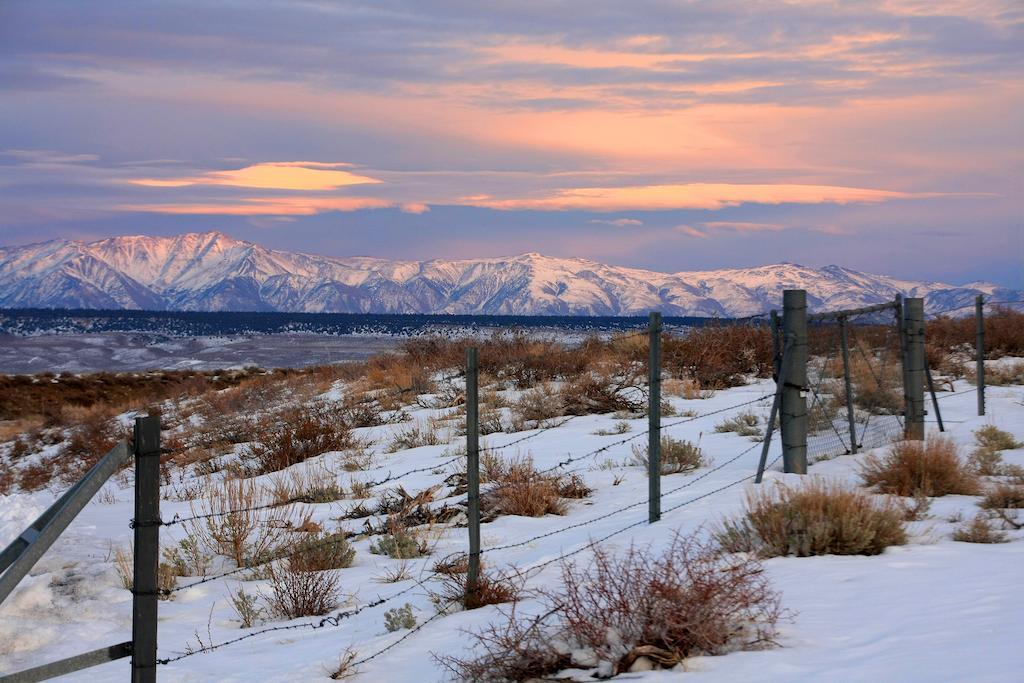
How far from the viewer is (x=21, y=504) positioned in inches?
343

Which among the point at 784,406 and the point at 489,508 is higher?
the point at 784,406

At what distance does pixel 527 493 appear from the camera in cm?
969

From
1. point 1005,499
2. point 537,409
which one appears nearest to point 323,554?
point 1005,499

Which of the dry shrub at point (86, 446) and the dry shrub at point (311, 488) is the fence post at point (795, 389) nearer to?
the dry shrub at point (311, 488)

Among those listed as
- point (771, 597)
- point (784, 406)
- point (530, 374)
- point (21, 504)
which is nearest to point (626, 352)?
point (530, 374)

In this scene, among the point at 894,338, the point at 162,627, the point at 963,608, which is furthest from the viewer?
the point at 894,338

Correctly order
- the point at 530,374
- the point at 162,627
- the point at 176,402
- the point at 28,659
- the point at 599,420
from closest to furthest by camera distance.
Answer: the point at 28,659 < the point at 162,627 < the point at 599,420 < the point at 530,374 < the point at 176,402

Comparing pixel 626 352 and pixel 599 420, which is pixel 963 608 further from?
pixel 626 352

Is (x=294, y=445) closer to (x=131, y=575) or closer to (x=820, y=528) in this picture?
(x=131, y=575)

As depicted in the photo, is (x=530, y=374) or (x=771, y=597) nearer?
(x=771, y=597)

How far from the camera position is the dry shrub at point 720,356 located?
64.6 ft

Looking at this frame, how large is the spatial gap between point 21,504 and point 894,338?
9.53 metres

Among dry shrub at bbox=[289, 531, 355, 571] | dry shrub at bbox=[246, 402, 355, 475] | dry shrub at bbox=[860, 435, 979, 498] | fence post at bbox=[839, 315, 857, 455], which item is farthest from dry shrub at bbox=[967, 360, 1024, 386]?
dry shrub at bbox=[289, 531, 355, 571]

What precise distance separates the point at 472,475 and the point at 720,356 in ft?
46.9
